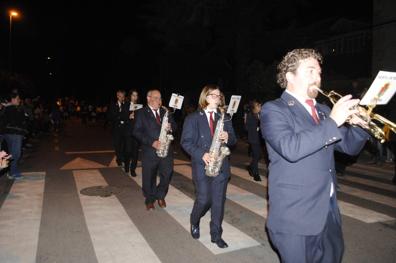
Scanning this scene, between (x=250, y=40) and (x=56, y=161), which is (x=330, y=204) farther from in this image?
(x=250, y=40)

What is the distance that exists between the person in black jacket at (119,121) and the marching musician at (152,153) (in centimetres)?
379

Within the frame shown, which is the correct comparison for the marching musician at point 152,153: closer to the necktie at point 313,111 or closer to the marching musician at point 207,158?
the marching musician at point 207,158

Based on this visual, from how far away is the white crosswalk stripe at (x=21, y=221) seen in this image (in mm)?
4793

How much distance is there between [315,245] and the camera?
8.89 ft

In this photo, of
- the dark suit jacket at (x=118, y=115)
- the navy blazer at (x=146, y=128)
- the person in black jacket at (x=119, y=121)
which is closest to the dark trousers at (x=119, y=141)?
the person in black jacket at (x=119, y=121)

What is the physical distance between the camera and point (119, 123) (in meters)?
10.9

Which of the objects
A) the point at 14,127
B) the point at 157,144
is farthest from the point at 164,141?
the point at 14,127

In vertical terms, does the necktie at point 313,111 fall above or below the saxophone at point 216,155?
above

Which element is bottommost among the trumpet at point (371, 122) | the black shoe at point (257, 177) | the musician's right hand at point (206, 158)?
the black shoe at point (257, 177)

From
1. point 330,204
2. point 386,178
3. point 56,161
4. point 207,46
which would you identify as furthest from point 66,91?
point 330,204

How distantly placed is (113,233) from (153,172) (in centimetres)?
148

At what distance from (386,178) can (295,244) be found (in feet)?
27.6

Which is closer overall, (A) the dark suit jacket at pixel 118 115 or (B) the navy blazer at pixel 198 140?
(B) the navy blazer at pixel 198 140

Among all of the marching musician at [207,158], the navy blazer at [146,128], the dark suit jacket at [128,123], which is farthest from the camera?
the dark suit jacket at [128,123]
